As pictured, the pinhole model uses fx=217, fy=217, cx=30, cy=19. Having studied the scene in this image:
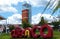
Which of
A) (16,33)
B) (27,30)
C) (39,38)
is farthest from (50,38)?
(16,33)

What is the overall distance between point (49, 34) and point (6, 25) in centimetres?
1178

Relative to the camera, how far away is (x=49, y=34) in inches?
442

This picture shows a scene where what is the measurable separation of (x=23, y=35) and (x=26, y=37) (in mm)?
251

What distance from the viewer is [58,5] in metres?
1.02

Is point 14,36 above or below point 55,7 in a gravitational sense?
below

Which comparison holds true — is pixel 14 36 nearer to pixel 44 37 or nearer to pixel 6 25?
pixel 44 37

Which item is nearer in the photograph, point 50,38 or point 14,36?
point 50,38

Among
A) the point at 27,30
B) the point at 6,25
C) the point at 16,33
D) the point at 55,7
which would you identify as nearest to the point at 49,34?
the point at 27,30

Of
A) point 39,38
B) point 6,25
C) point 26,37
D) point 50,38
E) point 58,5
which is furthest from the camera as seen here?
point 6,25

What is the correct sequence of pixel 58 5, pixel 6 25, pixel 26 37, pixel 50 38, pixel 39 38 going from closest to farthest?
pixel 58 5, pixel 50 38, pixel 39 38, pixel 26 37, pixel 6 25

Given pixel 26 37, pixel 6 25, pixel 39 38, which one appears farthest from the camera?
pixel 6 25

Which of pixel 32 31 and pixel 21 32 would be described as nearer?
pixel 32 31

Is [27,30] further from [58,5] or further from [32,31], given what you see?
[58,5]

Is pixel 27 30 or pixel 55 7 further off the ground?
pixel 55 7
